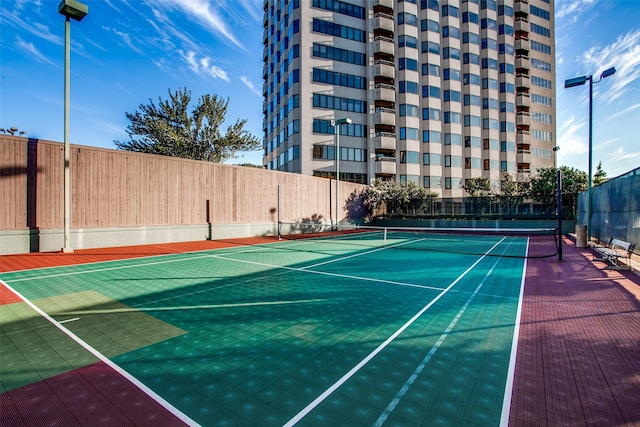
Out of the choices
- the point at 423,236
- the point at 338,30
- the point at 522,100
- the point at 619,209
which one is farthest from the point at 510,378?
the point at 522,100

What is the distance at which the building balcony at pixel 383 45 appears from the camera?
50188 millimetres

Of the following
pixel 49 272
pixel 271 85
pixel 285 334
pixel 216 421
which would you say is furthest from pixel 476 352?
pixel 271 85

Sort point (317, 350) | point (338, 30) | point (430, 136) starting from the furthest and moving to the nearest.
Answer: point (430, 136)
point (338, 30)
point (317, 350)

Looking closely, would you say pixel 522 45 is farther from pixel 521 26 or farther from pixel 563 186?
pixel 563 186

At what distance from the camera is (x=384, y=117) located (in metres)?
49.5

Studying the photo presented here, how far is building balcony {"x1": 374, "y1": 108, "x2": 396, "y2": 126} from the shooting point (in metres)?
49.4

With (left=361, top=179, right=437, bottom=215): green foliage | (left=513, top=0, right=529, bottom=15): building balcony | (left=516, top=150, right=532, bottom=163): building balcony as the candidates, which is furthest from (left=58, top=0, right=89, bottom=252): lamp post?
(left=513, top=0, right=529, bottom=15): building balcony

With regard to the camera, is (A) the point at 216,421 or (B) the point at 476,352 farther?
(B) the point at 476,352

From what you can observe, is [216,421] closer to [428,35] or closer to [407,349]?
[407,349]

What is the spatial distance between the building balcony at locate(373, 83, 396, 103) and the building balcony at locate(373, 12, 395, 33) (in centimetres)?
886

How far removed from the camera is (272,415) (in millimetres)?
3541

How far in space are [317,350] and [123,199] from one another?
1684 centimetres

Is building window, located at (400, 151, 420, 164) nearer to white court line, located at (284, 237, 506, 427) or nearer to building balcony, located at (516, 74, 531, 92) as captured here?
building balcony, located at (516, 74, 531, 92)

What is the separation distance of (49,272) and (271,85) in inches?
2093
